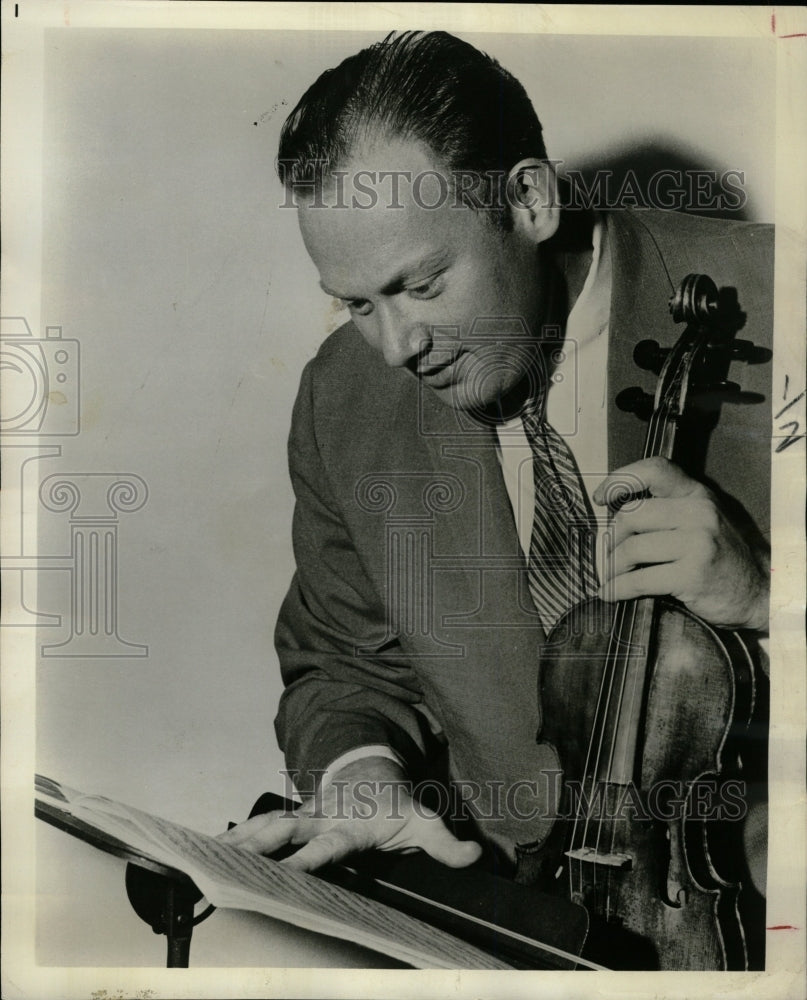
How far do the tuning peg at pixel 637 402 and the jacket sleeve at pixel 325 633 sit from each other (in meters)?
0.58

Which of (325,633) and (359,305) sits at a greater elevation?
(359,305)

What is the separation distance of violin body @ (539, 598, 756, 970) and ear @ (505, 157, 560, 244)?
720 mm

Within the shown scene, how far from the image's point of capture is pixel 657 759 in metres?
1.80

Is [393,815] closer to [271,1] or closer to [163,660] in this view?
[163,660]

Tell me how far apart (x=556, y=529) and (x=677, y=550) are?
0.74 ft

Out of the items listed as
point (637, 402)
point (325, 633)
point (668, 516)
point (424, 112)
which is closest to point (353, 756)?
point (325, 633)

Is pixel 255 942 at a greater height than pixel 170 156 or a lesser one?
lesser

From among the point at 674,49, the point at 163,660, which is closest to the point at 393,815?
the point at 163,660

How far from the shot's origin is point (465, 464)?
1866 millimetres

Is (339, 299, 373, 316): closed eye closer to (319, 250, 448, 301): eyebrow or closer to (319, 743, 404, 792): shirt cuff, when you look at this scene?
(319, 250, 448, 301): eyebrow

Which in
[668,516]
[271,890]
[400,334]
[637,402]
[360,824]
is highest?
[400,334]

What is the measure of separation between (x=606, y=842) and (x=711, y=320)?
992 millimetres

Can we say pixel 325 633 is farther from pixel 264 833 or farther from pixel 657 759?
pixel 657 759

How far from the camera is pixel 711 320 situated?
6.07 ft
